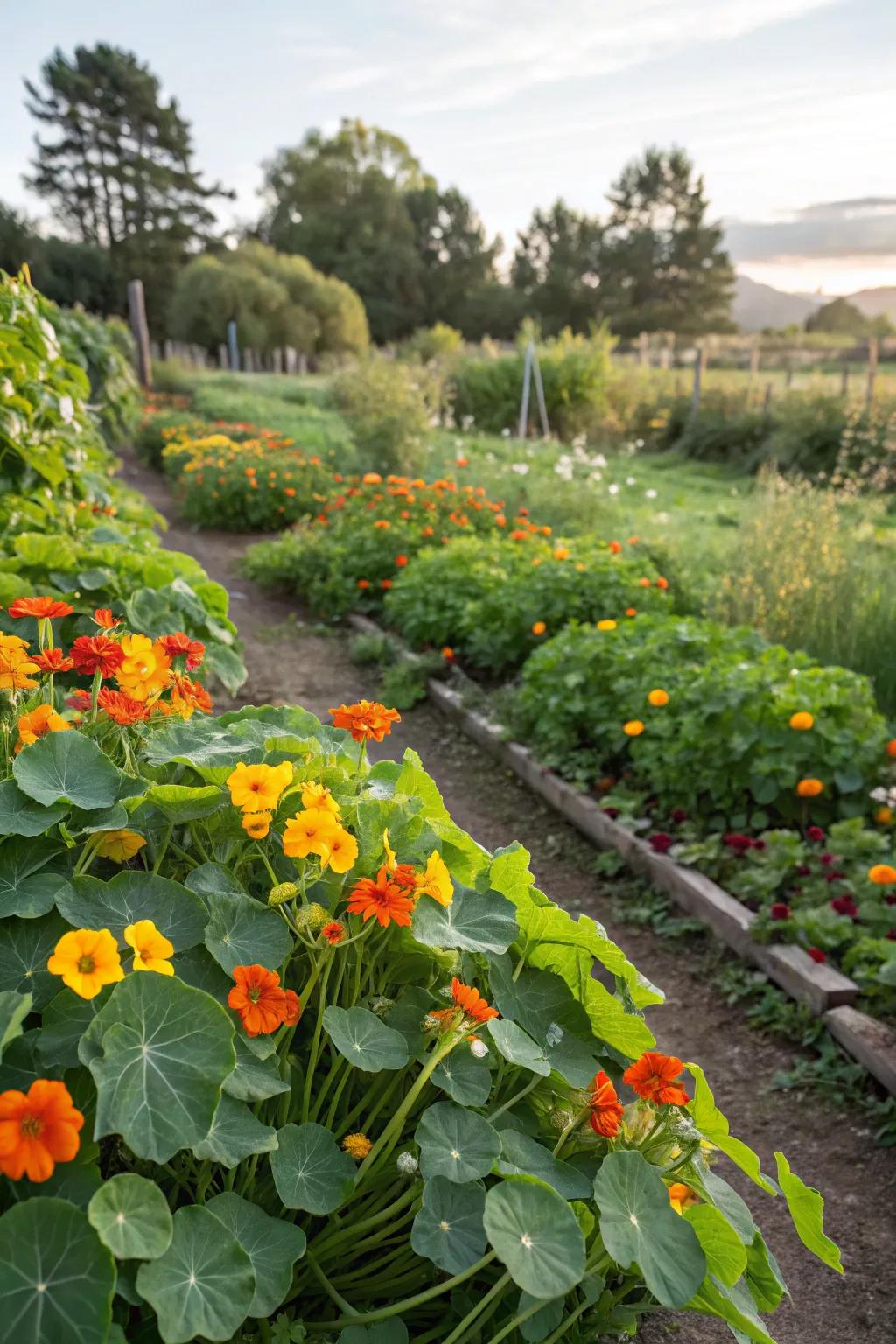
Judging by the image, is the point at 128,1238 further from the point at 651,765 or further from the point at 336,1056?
the point at 651,765

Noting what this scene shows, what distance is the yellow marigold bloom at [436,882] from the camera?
4.02ft

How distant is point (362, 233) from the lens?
42.0m

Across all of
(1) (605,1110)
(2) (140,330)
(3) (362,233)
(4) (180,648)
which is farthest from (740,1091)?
(3) (362,233)

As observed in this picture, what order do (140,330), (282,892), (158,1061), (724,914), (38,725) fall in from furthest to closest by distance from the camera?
(140,330)
(724,914)
(38,725)
(282,892)
(158,1061)

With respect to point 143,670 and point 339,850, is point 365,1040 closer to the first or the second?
point 339,850

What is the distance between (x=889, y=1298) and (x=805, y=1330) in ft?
0.70

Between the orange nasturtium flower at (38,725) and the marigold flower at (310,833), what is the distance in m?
0.39

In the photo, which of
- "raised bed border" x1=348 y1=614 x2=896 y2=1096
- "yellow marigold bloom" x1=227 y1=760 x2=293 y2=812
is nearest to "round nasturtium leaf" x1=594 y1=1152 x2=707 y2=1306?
"yellow marigold bloom" x1=227 y1=760 x2=293 y2=812

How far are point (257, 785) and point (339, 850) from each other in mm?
140

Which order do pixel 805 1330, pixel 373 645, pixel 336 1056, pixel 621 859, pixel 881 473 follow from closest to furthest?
pixel 336 1056 → pixel 805 1330 → pixel 621 859 → pixel 373 645 → pixel 881 473

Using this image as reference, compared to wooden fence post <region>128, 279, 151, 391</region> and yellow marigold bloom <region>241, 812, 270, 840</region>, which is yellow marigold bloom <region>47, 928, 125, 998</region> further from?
wooden fence post <region>128, 279, 151, 391</region>

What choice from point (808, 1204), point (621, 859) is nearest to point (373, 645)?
point (621, 859)

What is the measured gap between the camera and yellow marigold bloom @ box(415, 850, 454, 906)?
4.02 ft

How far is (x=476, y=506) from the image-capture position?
697 centimetres
